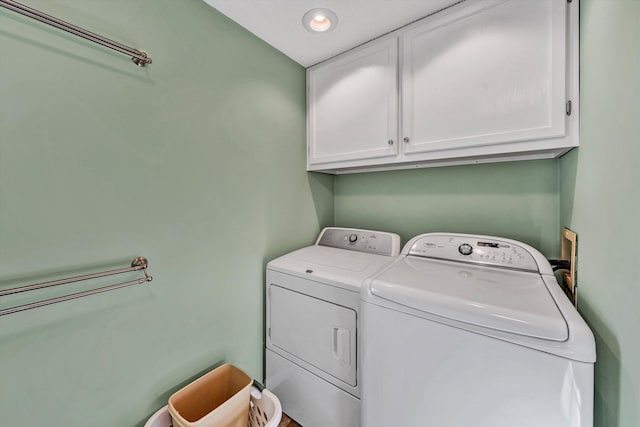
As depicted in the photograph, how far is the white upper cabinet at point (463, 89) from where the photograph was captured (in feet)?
3.29

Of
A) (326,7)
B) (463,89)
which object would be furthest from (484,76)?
(326,7)

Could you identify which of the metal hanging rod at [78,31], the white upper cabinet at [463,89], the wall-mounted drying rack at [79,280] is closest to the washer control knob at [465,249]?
the white upper cabinet at [463,89]

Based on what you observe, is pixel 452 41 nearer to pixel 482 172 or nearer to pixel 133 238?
pixel 482 172

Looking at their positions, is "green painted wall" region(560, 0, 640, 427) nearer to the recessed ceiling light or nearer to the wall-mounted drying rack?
the recessed ceiling light

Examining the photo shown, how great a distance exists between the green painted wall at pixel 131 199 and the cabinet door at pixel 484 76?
36.4 inches

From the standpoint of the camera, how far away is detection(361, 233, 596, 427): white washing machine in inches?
25.7

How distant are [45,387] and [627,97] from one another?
6.62ft

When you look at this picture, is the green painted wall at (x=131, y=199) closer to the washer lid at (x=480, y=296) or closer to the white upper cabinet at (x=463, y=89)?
the white upper cabinet at (x=463, y=89)

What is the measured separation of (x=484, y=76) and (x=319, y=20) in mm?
925

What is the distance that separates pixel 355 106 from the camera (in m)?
1.58

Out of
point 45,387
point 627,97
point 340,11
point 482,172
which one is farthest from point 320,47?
point 45,387

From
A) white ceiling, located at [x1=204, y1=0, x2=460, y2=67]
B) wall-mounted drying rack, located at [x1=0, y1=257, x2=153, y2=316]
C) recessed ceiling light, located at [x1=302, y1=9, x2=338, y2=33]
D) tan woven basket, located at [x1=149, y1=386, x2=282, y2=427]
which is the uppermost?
white ceiling, located at [x1=204, y1=0, x2=460, y2=67]

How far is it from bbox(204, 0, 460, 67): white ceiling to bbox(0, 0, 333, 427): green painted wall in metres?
0.10

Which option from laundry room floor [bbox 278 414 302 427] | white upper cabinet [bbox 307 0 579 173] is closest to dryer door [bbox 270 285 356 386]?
laundry room floor [bbox 278 414 302 427]
